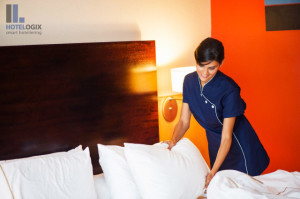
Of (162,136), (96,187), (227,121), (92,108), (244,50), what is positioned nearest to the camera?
(227,121)

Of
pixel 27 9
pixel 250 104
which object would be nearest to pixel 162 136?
pixel 250 104

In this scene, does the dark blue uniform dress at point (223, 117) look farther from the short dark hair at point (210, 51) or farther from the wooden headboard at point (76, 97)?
the wooden headboard at point (76, 97)

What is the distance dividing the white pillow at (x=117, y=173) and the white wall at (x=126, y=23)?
2.64 ft

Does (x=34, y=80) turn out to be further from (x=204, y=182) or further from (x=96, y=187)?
(x=204, y=182)

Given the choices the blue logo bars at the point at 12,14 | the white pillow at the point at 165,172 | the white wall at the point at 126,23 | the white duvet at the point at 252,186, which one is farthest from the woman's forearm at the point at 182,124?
the blue logo bars at the point at 12,14

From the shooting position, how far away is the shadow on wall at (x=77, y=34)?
2.00m

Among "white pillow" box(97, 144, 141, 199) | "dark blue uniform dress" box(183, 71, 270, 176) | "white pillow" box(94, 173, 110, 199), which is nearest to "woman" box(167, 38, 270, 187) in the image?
"dark blue uniform dress" box(183, 71, 270, 176)

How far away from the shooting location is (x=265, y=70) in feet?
10.1

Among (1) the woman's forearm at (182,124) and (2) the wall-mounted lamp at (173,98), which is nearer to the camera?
(1) the woman's forearm at (182,124)

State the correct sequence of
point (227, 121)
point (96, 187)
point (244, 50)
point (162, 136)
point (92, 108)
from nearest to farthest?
point (227, 121) < point (96, 187) < point (92, 108) < point (162, 136) < point (244, 50)

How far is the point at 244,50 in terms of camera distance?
10.3 ft

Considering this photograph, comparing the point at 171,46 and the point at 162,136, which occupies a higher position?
the point at 171,46

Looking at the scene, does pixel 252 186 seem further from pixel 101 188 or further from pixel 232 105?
pixel 101 188

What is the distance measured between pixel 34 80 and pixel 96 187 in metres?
0.77
